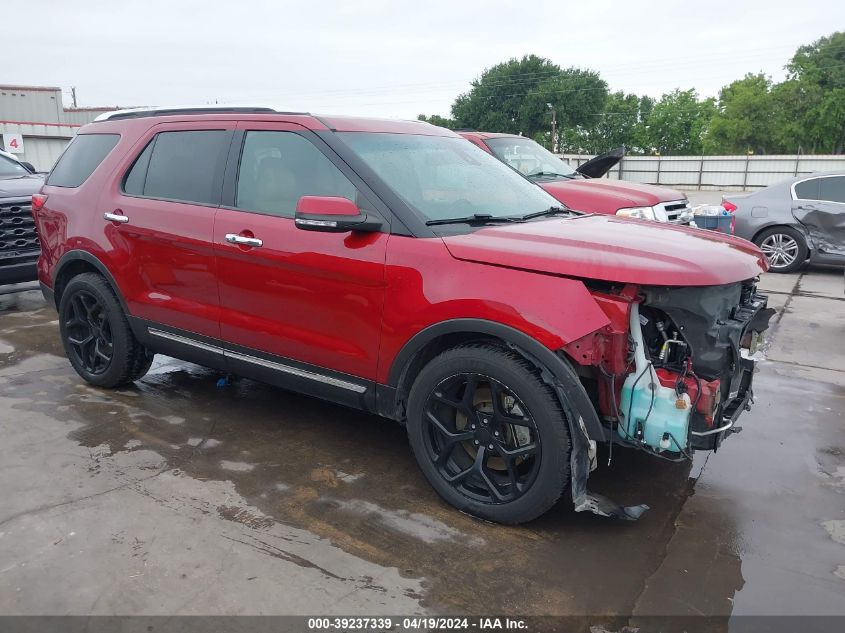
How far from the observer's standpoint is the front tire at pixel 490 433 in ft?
10.00

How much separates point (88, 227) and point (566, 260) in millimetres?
3469

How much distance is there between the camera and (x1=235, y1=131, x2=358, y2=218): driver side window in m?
3.75

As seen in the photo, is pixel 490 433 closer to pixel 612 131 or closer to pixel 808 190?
pixel 808 190

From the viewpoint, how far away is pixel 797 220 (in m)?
10.4

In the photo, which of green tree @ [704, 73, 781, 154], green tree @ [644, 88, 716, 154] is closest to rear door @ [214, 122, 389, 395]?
green tree @ [704, 73, 781, 154]

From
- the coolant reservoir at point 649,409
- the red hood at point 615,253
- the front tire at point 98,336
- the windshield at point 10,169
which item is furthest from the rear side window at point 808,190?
the windshield at point 10,169

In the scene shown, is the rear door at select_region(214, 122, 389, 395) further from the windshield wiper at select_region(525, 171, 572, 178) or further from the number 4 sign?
the number 4 sign

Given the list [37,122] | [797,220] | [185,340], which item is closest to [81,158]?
[185,340]

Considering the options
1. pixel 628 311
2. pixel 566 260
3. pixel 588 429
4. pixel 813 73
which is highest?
pixel 813 73

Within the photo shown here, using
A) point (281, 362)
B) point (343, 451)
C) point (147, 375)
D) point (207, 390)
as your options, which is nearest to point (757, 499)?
point (343, 451)

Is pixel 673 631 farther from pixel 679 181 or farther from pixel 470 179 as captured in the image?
pixel 679 181

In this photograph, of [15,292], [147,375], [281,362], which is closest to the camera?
[281,362]

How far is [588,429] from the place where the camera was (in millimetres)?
3000

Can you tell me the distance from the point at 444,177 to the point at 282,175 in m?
0.91
